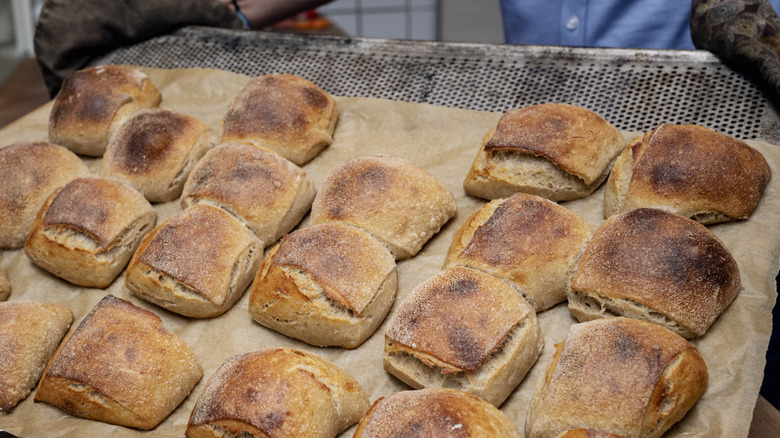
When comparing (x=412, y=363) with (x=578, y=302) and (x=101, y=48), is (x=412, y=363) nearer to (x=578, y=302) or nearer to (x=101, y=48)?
(x=578, y=302)

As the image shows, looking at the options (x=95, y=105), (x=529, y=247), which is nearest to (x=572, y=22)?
(x=529, y=247)

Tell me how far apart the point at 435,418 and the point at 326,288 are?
2.13ft

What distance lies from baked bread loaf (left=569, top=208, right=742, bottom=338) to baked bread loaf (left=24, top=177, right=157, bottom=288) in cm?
162

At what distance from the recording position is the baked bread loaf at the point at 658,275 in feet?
6.39

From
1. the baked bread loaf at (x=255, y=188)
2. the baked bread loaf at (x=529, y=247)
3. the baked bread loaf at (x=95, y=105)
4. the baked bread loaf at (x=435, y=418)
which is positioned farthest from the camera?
the baked bread loaf at (x=95, y=105)

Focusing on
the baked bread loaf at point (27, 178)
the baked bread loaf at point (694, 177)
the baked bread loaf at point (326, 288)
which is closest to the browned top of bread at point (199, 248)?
the baked bread loaf at point (326, 288)

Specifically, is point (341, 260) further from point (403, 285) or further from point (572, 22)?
point (572, 22)

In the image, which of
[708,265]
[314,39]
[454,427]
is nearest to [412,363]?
[454,427]

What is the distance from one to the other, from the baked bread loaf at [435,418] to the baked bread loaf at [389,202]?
0.73 meters

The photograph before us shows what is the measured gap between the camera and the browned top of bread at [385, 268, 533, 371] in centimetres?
191

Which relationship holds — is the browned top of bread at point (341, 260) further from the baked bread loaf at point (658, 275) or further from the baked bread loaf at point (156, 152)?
the baked bread loaf at point (156, 152)

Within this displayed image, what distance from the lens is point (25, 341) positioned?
2.26 meters

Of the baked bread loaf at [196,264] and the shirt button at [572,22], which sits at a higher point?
the shirt button at [572,22]

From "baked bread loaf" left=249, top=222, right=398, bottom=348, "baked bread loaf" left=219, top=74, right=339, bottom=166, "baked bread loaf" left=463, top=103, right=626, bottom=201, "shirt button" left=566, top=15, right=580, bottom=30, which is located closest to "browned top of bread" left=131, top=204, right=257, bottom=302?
"baked bread loaf" left=249, top=222, right=398, bottom=348
